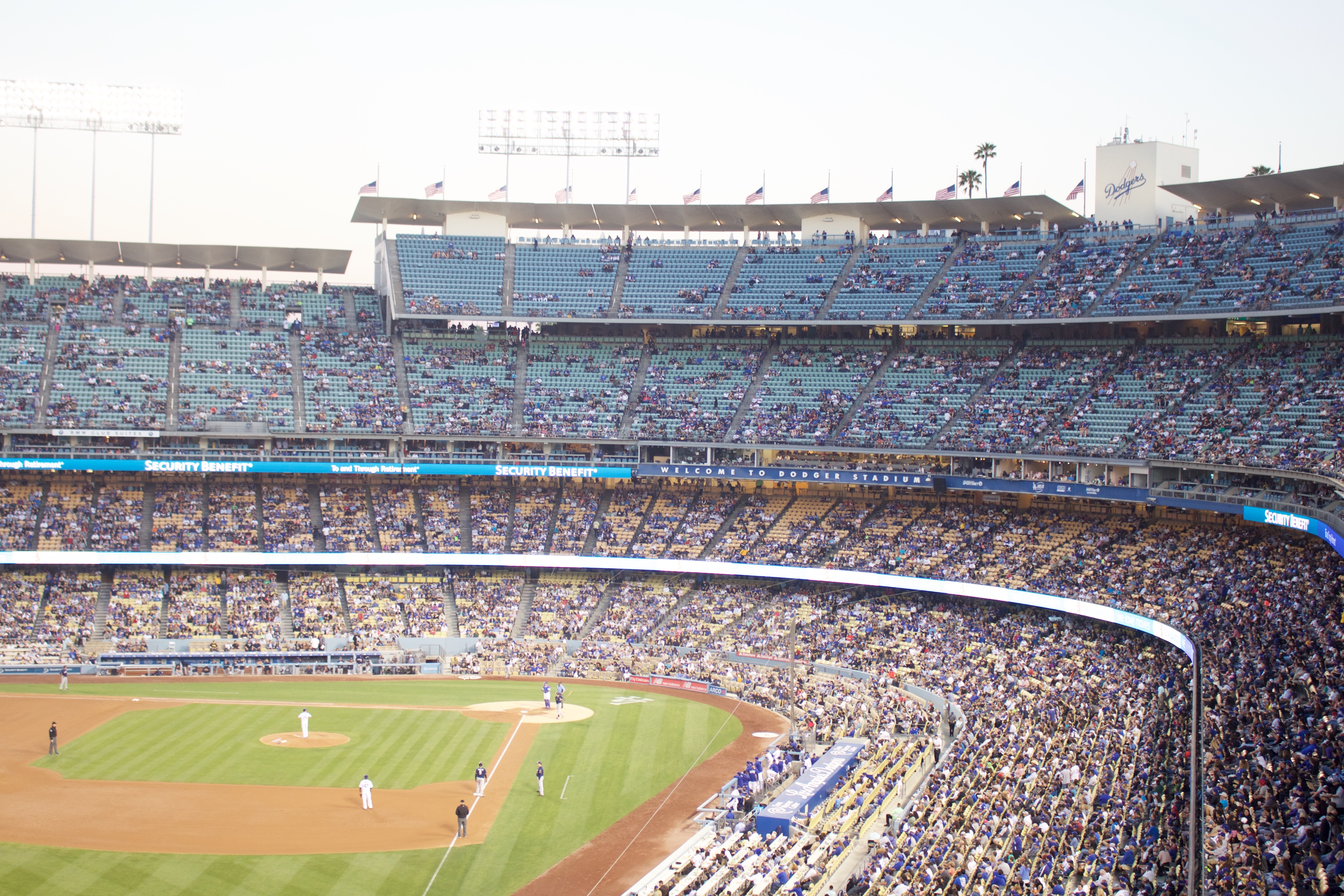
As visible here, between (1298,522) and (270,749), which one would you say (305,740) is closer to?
(270,749)

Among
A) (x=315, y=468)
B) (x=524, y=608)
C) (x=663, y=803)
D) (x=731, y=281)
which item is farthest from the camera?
(x=731, y=281)

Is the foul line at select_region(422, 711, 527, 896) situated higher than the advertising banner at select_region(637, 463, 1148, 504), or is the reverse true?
the advertising banner at select_region(637, 463, 1148, 504)

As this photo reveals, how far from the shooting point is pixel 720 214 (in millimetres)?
66688

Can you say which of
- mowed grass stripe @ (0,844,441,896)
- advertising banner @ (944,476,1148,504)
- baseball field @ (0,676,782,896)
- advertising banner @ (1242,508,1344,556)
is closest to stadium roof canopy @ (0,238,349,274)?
baseball field @ (0,676,782,896)

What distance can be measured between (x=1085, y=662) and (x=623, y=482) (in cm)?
2774

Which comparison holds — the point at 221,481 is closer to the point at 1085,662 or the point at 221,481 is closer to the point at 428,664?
the point at 428,664

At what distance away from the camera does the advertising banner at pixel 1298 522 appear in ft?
99.6

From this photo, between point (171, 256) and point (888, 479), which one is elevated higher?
point (171, 256)

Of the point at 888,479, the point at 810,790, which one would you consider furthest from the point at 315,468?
the point at 810,790

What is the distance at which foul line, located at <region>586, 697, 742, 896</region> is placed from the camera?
2775cm

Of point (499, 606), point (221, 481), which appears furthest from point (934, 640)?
point (221, 481)

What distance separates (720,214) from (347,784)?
4190 centimetres

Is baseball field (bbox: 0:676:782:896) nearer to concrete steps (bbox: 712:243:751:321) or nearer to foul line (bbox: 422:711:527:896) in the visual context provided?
foul line (bbox: 422:711:527:896)

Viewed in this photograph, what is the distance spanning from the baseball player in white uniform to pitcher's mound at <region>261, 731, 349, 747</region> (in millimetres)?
6344
